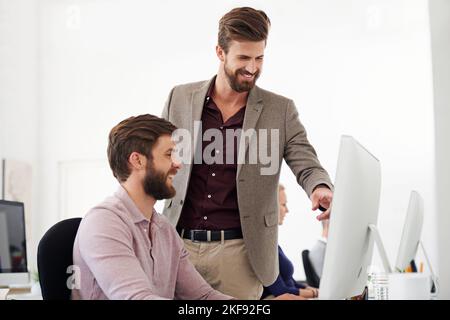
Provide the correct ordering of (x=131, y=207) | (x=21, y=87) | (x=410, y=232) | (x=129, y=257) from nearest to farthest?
1. (x=129, y=257)
2. (x=131, y=207)
3. (x=410, y=232)
4. (x=21, y=87)

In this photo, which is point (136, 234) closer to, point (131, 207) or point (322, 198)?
point (131, 207)

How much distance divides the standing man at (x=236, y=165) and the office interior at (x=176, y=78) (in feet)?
0.39

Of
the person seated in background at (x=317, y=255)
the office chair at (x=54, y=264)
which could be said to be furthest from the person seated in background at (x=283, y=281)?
the office chair at (x=54, y=264)

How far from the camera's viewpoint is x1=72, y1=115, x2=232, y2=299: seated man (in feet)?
Result: 4.04

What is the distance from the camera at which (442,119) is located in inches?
99.6

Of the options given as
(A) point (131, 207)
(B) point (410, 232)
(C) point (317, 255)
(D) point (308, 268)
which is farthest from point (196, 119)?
(D) point (308, 268)

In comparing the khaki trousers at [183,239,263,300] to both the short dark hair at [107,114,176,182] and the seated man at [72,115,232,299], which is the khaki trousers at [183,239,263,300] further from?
the short dark hair at [107,114,176,182]

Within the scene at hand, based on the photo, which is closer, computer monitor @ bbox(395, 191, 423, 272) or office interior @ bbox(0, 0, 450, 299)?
computer monitor @ bbox(395, 191, 423, 272)

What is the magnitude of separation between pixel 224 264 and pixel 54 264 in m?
0.51

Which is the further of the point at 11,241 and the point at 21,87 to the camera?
the point at 21,87

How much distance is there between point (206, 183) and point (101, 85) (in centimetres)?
64

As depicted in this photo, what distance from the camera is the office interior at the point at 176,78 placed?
6.64 feet

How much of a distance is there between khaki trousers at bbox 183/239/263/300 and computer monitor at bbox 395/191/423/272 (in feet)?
1.35

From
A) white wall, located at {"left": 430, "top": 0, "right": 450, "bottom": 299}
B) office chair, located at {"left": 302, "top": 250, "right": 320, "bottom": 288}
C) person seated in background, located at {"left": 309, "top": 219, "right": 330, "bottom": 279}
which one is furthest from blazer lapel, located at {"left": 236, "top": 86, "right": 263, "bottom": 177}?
office chair, located at {"left": 302, "top": 250, "right": 320, "bottom": 288}
